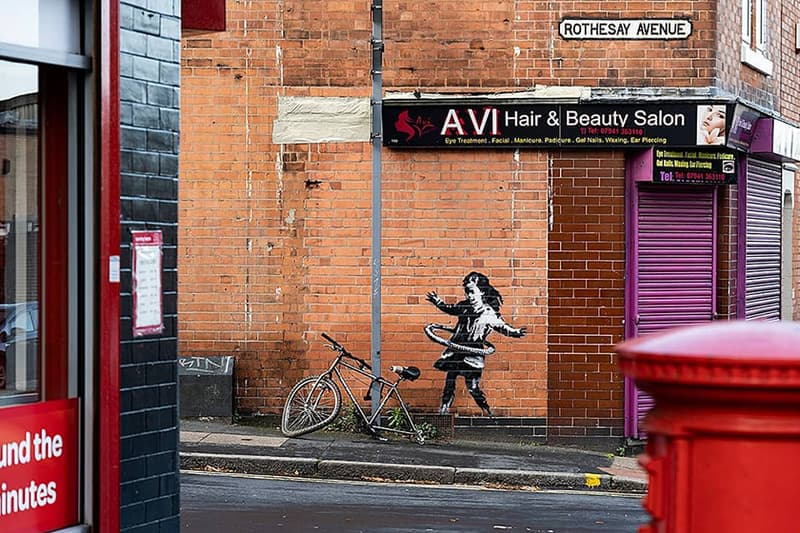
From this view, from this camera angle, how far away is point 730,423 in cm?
248

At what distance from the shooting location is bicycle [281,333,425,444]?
13.1 metres

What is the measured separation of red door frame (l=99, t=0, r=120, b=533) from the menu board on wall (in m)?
8.29

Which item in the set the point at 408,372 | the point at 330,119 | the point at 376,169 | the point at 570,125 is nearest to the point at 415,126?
the point at 376,169

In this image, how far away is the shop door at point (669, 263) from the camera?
1340 centimetres

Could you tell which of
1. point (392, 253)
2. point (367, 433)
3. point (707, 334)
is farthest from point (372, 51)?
point (707, 334)

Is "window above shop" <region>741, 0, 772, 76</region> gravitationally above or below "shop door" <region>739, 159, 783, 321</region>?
above

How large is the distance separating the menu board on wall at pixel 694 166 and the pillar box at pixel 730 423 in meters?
10.8

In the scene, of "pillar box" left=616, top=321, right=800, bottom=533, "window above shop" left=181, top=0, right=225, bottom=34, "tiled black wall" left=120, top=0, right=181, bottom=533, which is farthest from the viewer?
"window above shop" left=181, top=0, right=225, bottom=34

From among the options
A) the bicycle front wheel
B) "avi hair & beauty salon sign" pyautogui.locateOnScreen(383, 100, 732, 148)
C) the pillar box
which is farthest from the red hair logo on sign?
the pillar box

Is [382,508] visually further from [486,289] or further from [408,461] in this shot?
[486,289]

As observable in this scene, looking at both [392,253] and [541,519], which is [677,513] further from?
[392,253]

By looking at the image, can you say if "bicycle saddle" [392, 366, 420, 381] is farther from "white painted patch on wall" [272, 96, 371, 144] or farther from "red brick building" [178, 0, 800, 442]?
"white painted patch on wall" [272, 96, 371, 144]

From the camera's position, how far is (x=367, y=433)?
43.2 ft

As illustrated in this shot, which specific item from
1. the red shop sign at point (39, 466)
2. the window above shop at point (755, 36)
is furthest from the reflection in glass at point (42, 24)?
the window above shop at point (755, 36)
